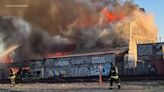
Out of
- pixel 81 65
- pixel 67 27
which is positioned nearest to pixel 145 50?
pixel 81 65

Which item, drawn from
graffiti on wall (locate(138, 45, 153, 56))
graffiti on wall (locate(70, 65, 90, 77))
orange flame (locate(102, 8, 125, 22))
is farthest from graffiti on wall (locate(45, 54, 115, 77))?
orange flame (locate(102, 8, 125, 22))

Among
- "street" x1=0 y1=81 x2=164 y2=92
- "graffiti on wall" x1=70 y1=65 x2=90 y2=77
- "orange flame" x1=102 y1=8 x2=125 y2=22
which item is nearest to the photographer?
"street" x1=0 y1=81 x2=164 y2=92

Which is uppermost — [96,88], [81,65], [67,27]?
[67,27]

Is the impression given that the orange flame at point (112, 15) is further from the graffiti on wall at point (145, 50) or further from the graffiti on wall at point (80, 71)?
the graffiti on wall at point (145, 50)

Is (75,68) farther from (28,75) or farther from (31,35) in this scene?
(31,35)

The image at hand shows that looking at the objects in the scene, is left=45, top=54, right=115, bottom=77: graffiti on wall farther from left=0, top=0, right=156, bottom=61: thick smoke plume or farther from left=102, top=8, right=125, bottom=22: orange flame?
left=102, top=8, right=125, bottom=22: orange flame

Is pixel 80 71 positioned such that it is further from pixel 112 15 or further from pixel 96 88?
pixel 96 88

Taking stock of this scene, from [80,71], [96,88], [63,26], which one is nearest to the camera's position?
[96,88]

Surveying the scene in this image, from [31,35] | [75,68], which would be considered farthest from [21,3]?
[75,68]

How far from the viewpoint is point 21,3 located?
5022 cm

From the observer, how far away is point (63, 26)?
54625mm

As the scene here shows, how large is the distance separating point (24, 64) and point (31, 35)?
24.5ft

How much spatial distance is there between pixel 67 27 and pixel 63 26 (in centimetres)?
70

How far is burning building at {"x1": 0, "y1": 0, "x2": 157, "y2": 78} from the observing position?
5125 cm
